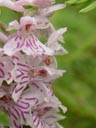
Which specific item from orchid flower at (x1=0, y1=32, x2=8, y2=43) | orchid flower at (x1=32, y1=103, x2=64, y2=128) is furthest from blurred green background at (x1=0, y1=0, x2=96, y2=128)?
orchid flower at (x1=0, y1=32, x2=8, y2=43)

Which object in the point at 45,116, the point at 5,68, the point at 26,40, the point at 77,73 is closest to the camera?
the point at 5,68

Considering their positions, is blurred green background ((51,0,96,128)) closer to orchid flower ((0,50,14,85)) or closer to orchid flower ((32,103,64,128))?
orchid flower ((32,103,64,128))

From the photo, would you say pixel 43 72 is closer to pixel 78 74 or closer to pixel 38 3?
pixel 38 3

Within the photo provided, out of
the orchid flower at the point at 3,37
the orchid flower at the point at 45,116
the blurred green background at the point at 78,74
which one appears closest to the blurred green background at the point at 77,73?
the blurred green background at the point at 78,74

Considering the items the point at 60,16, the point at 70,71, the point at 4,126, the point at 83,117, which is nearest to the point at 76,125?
the point at 83,117

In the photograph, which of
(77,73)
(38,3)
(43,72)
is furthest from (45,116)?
(77,73)

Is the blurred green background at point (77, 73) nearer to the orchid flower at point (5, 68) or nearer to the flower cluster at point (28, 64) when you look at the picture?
the flower cluster at point (28, 64)
